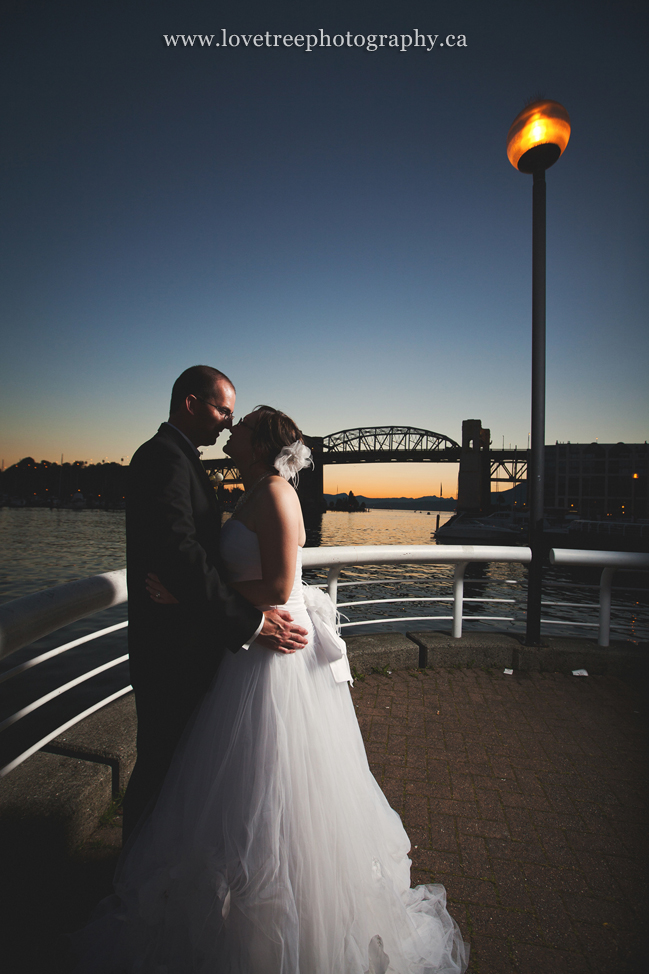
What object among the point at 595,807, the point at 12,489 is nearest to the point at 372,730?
the point at 595,807

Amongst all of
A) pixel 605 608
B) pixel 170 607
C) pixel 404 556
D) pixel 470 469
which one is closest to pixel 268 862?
pixel 170 607

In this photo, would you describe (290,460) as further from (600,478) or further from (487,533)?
(600,478)

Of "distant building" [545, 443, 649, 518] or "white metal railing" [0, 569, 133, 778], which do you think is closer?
"white metal railing" [0, 569, 133, 778]

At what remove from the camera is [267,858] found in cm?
144

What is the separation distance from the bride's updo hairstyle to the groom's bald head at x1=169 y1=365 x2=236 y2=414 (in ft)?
0.68

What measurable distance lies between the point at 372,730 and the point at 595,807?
50.1 inches

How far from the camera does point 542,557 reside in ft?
13.4

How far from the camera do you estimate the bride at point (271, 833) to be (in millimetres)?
1393

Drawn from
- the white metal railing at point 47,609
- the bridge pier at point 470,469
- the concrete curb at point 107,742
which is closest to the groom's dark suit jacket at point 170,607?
the white metal railing at point 47,609

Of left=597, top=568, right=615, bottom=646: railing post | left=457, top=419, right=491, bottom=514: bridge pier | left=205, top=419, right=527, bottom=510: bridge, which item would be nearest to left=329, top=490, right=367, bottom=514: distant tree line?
left=205, top=419, right=527, bottom=510: bridge

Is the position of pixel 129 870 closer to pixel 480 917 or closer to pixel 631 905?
pixel 480 917

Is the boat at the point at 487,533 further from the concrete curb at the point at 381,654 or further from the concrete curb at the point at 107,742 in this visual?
the concrete curb at the point at 107,742

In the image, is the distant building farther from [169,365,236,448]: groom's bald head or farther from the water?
[169,365,236,448]: groom's bald head

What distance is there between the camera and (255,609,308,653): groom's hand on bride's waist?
5.39ft
